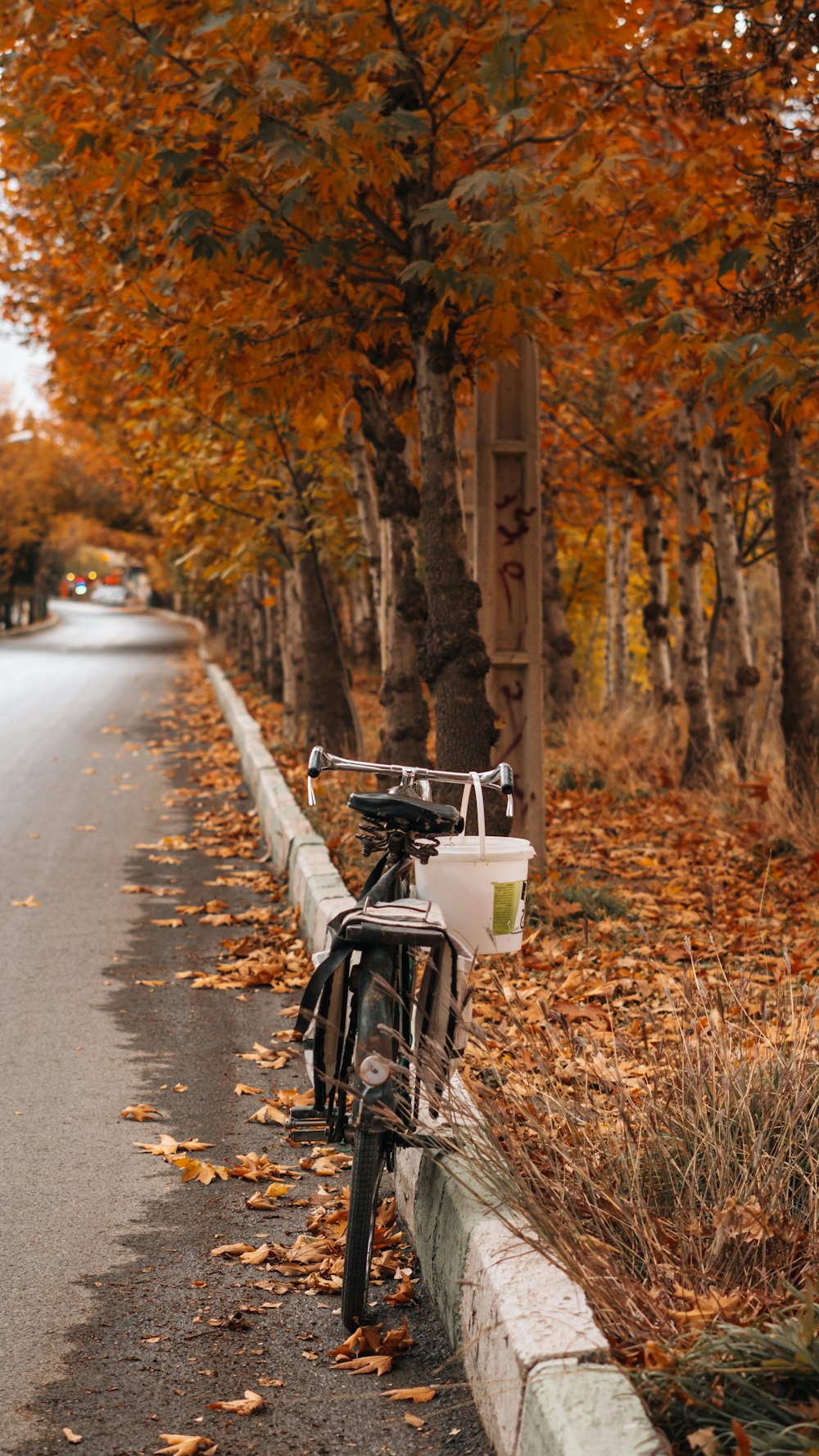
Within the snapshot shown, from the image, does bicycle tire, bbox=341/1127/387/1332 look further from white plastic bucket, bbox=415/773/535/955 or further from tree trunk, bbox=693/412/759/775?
tree trunk, bbox=693/412/759/775

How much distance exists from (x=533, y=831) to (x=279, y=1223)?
5.41 m

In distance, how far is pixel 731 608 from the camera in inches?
545

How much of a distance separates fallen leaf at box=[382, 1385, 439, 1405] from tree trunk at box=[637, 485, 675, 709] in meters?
Result: 14.9

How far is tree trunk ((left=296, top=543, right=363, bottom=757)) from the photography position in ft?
49.9

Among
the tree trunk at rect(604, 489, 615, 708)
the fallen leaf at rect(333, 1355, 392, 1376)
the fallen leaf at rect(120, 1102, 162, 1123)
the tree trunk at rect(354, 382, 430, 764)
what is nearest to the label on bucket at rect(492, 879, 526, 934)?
the fallen leaf at rect(333, 1355, 392, 1376)

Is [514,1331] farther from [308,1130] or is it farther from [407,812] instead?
[407,812]

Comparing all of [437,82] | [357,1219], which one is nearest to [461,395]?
[437,82]

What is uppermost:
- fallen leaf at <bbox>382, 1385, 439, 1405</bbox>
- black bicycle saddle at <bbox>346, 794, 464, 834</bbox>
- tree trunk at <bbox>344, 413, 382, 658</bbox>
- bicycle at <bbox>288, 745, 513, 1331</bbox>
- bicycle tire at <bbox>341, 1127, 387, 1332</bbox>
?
tree trunk at <bbox>344, 413, 382, 658</bbox>

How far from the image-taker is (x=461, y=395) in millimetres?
10648

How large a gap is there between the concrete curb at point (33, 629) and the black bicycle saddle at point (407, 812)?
5238cm

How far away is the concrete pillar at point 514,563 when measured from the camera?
31.8ft

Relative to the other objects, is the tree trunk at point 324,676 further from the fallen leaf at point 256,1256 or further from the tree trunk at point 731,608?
the fallen leaf at point 256,1256

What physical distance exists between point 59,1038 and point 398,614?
4.76 meters

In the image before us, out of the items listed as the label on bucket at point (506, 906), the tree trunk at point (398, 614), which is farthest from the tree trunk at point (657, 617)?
the label on bucket at point (506, 906)
